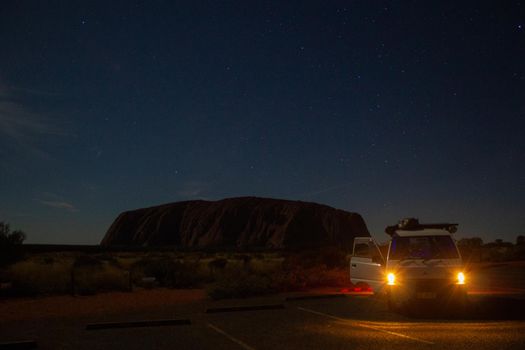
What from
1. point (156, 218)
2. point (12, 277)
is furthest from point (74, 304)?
point (156, 218)

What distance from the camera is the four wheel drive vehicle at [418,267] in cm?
1269

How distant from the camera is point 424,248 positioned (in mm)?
13852

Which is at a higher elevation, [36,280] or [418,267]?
[418,267]

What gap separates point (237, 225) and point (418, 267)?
381ft

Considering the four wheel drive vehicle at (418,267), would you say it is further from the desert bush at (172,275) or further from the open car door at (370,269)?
the desert bush at (172,275)

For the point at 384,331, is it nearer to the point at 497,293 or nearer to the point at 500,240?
the point at 497,293

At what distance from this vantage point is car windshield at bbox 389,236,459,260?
13547 mm

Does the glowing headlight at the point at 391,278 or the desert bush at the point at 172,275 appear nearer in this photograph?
the glowing headlight at the point at 391,278

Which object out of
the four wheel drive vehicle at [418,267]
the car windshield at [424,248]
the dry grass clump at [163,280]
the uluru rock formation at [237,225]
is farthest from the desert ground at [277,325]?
the uluru rock formation at [237,225]

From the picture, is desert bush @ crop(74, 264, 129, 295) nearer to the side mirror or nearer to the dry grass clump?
the dry grass clump

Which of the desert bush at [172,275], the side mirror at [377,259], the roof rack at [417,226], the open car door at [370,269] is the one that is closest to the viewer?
the side mirror at [377,259]

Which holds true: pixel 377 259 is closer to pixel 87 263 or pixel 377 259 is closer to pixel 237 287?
pixel 237 287

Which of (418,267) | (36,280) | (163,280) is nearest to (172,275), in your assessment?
(163,280)

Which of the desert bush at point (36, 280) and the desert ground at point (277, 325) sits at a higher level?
the desert bush at point (36, 280)
